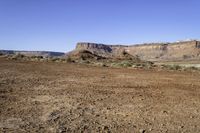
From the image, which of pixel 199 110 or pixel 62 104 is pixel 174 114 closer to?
pixel 199 110

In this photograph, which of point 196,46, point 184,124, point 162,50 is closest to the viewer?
point 184,124

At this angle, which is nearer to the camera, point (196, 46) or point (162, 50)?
point (196, 46)

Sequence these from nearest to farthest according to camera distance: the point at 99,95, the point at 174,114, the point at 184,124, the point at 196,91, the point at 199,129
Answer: the point at 199,129
the point at 184,124
the point at 174,114
the point at 99,95
the point at 196,91

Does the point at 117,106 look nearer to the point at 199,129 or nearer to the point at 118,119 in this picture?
the point at 118,119

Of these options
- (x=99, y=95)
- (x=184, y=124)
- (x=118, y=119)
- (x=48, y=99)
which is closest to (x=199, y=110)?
(x=184, y=124)

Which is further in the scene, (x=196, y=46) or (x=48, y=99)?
(x=196, y=46)

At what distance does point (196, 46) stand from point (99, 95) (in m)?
168

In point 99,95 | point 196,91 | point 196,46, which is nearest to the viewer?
point 99,95

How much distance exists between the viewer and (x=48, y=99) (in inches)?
450

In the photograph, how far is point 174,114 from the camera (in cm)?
942

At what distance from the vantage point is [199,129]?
781 cm

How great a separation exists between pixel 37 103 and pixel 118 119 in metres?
3.02

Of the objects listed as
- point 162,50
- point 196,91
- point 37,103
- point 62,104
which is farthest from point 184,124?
point 162,50

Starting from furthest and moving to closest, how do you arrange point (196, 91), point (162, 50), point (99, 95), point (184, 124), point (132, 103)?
point (162, 50) < point (196, 91) < point (99, 95) < point (132, 103) < point (184, 124)
